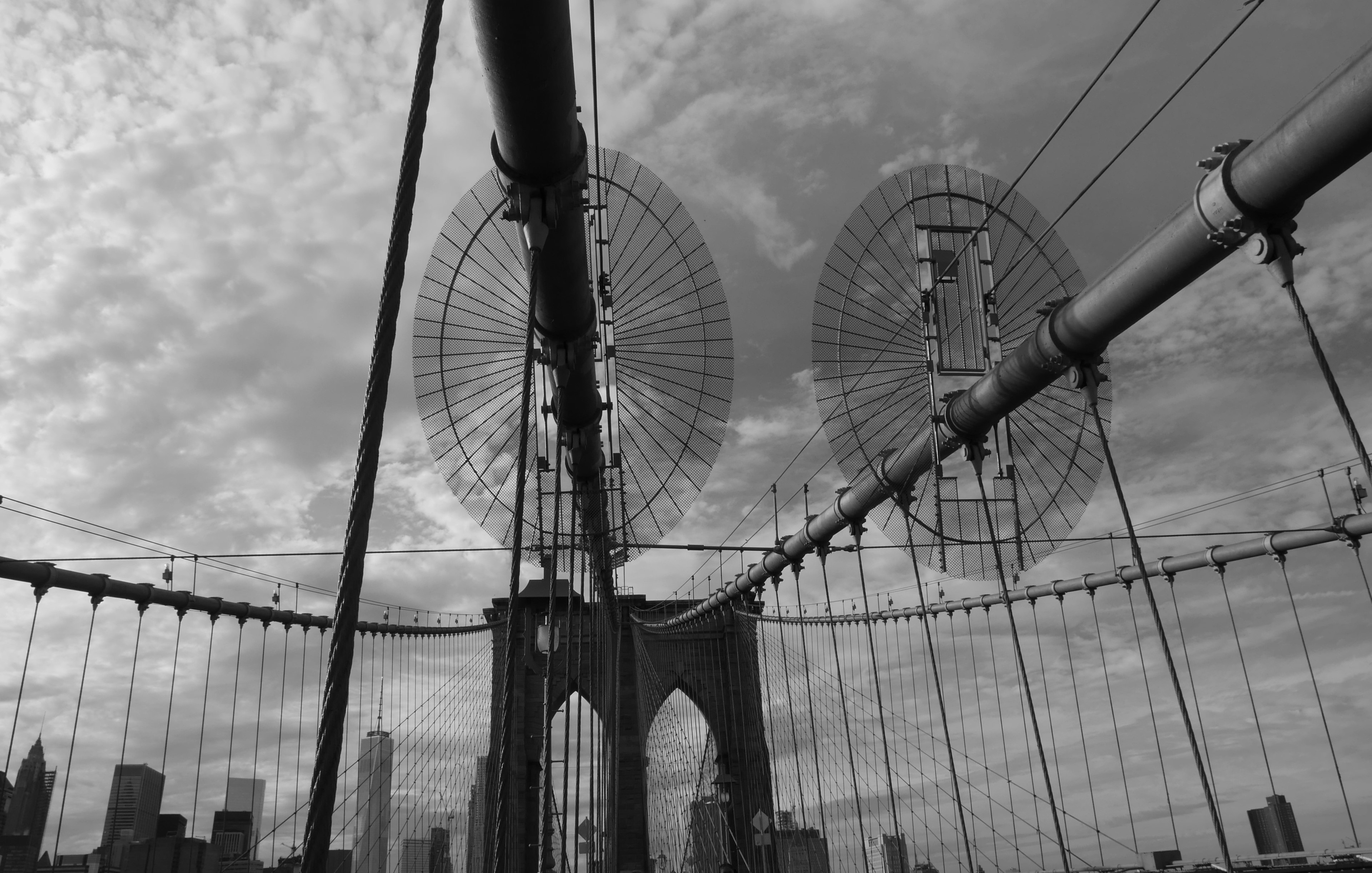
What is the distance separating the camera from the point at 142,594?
20.3 meters

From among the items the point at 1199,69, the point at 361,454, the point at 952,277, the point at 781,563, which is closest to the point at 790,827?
the point at 781,563

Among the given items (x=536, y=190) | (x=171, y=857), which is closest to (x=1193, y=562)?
(x=536, y=190)

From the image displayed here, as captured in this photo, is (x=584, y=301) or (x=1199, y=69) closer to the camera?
(x=1199, y=69)

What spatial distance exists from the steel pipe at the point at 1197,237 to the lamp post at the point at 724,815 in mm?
17381

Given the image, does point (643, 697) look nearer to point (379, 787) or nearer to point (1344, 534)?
point (379, 787)

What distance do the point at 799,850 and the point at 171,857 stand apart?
121ft

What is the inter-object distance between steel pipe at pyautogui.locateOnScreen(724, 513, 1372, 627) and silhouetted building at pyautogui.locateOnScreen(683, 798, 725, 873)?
7949mm

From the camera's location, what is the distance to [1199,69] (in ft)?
21.9

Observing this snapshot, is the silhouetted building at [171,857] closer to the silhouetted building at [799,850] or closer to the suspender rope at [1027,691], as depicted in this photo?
the silhouetted building at [799,850]

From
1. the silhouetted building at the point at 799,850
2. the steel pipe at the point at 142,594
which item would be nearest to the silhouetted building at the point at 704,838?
the silhouetted building at the point at 799,850

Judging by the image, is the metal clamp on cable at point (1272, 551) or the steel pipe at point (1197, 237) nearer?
the steel pipe at point (1197, 237)

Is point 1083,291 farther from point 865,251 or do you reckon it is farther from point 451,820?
point 451,820

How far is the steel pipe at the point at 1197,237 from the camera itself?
548 centimetres

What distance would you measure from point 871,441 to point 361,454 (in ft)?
37.5
